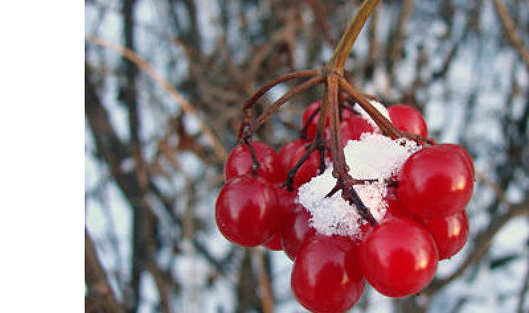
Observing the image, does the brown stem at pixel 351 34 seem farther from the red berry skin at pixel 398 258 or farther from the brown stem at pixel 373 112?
the red berry skin at pixel 398 258

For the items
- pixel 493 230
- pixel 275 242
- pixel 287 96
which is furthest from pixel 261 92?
pixel 493 230

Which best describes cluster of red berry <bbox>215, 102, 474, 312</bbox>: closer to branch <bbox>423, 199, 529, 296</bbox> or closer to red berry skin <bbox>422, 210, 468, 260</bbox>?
red berry skin <bbox>422, 210, 468, 260</bbox>

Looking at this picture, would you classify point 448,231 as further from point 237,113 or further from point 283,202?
point 237,113

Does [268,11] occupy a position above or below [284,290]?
above

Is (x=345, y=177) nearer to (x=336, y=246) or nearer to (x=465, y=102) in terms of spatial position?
(x=336, y=246)

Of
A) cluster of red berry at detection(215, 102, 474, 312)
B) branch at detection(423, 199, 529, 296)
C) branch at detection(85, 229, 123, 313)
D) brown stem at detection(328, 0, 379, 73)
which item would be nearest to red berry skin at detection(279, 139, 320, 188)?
cluster of red berry at detection(215, 102, 474, 312)

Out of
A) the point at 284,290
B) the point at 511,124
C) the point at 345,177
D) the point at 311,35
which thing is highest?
the point at 311,35

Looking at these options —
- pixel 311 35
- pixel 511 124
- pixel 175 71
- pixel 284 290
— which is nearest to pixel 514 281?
pixel 511 124
